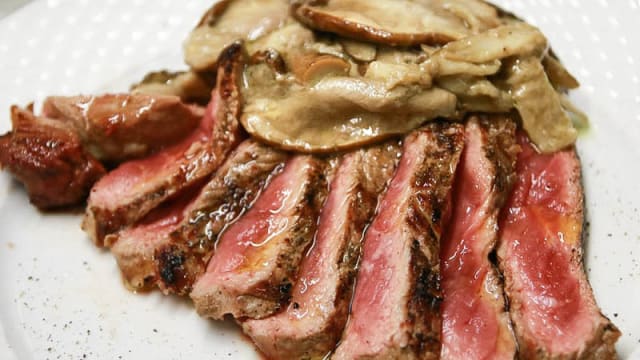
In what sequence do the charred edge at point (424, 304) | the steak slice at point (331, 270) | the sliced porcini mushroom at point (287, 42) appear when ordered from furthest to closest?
the sliced porcini mushroom at point (287, 42) < the steak slice at point (331, 270) < the charred edge at point (424, 304)

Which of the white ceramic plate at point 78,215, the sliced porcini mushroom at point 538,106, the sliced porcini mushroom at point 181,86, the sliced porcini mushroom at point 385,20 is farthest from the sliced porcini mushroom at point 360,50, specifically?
the white ceramic plate at point 78,215

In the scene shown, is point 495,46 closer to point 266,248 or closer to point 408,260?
point 408,260

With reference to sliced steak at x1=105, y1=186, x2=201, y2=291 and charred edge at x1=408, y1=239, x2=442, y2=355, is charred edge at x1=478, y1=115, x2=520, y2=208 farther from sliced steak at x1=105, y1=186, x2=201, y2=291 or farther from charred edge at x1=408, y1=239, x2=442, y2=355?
sliced steak at x1=105, y1=186, x2=201, y2=291

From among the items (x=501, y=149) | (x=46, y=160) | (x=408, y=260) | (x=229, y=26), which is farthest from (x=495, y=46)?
(x=46, y=160)

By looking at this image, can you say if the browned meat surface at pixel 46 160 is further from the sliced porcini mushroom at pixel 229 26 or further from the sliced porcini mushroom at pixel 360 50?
the sliced porcini mushroom at pixel 360 50

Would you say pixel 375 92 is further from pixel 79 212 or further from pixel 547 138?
pixel 79 212

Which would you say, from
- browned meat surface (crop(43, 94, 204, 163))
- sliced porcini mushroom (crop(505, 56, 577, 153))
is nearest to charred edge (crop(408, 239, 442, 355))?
sliced porcini mushroom (crop(505, 56, 577, 153))
